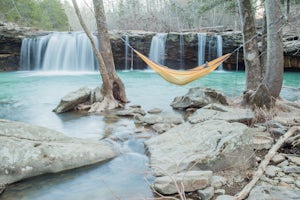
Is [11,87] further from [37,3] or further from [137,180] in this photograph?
[37,3]

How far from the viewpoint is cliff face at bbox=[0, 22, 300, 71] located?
31.6 feet

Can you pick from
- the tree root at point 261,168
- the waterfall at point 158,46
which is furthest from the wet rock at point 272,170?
the waterfall at point 158,46

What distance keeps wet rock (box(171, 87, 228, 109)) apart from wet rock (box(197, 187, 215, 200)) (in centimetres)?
235

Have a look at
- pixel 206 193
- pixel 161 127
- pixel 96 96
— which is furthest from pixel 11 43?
pixel 206 193

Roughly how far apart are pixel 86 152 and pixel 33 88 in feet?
16.4

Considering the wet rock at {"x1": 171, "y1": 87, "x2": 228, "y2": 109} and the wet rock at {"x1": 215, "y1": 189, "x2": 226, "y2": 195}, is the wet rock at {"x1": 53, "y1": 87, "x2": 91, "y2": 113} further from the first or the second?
the wet rock at {"x1": 215, "y1": 189, "x2": 226, "y2": 195}

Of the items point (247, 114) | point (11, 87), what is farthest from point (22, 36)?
point (247, 114)

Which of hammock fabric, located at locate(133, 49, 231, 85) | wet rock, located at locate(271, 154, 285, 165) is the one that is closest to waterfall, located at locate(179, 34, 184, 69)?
hammock fabric, located at locate(133, 49, 231, 85)

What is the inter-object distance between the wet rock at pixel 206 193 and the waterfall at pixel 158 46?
8.63 metres

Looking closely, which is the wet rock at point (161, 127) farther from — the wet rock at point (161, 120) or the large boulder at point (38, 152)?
the large boulder at point (38, 152)

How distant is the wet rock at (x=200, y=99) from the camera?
396 centimetres

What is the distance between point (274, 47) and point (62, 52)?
886 cm

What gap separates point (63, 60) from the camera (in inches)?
406

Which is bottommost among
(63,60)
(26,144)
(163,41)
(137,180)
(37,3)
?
(137,180)
